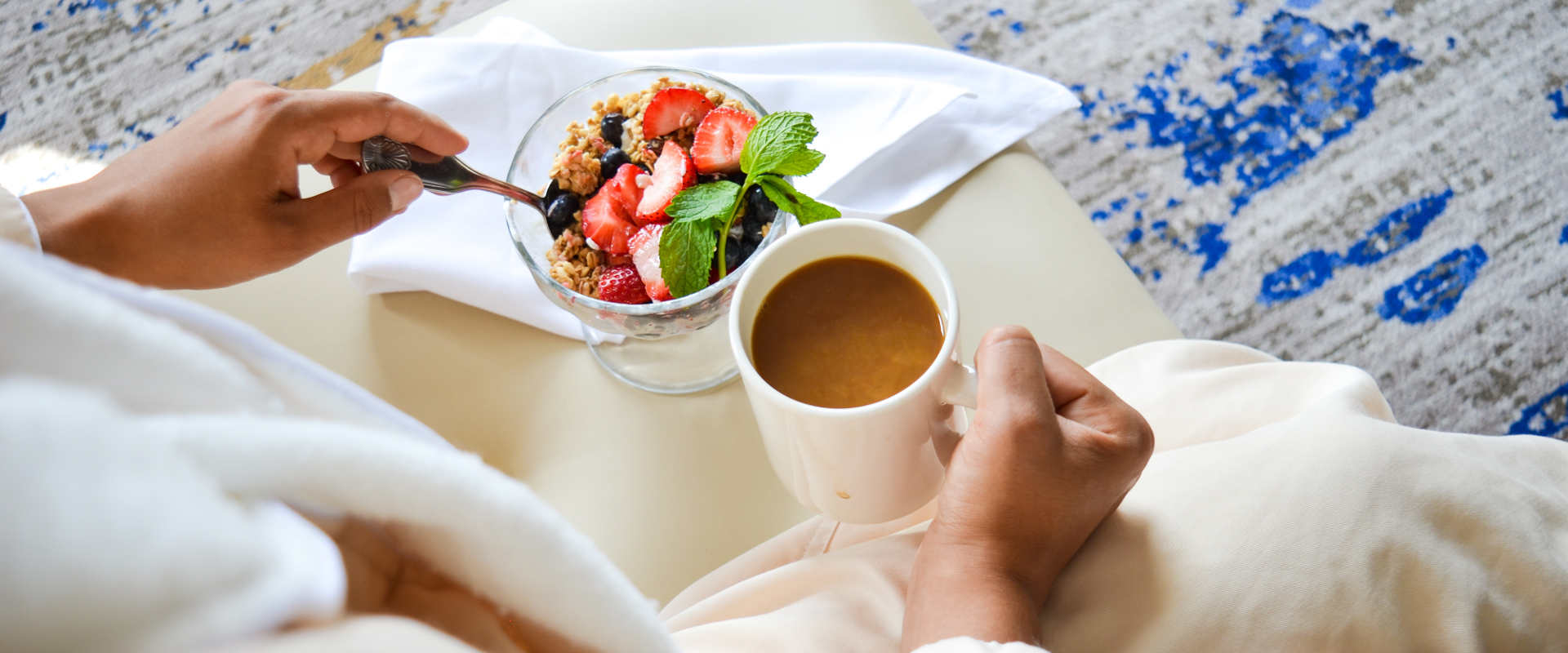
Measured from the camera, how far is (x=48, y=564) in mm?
180

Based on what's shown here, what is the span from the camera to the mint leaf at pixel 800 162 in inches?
27.5

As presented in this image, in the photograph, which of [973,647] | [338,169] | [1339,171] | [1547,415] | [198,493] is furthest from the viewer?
[1339,171]

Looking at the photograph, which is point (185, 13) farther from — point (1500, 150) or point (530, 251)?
point (1500, 150)

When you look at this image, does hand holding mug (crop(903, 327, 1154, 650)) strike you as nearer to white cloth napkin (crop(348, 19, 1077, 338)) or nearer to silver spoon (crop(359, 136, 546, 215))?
white cloth napkin (crop(348, 19, 1077, 338))

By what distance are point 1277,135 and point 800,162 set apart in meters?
1.18

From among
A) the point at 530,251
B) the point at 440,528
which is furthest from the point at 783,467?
the point at 440,528

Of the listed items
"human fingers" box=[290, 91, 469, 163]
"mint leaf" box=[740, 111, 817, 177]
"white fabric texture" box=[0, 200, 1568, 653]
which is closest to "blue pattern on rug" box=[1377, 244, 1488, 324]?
"white fabric texture" box=[0, 200, 1568, 653]

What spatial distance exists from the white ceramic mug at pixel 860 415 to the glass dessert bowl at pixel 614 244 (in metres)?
0.08

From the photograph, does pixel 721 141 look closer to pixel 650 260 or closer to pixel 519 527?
pixel 650 260

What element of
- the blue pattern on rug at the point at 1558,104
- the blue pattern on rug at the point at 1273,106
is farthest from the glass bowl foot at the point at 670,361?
the blue pattern on rug at the point at 1558,104

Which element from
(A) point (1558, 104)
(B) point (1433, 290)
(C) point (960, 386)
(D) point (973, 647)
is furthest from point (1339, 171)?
(D) point (973, 647)

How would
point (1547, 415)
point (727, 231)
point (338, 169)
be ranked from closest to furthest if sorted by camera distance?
point (727, 231) → point (338, 169) → point (1547, 415)

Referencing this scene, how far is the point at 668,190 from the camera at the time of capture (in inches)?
29.2

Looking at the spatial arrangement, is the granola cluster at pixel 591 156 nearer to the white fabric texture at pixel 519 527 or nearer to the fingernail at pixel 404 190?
the fingernail at pixel 404 190
